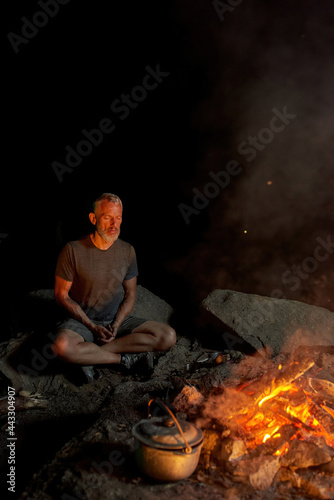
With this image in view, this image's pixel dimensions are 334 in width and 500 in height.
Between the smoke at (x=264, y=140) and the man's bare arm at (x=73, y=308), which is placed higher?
the smoke at (x=264, y=140)

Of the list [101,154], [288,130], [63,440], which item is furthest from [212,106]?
[63,440]

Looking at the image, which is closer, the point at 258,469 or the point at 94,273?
the point at 258,469

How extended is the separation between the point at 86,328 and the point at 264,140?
453 cm

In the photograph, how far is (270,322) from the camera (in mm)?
4969

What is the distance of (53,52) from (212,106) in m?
3.69

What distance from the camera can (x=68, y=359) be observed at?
394 cm

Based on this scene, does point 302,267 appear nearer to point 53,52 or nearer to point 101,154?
point 101,154

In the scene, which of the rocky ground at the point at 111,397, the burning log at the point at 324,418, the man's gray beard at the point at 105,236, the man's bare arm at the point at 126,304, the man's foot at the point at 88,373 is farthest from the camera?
the man's bare arm at the point at 126,304

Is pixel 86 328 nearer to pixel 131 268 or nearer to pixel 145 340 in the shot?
pixel 145 340
